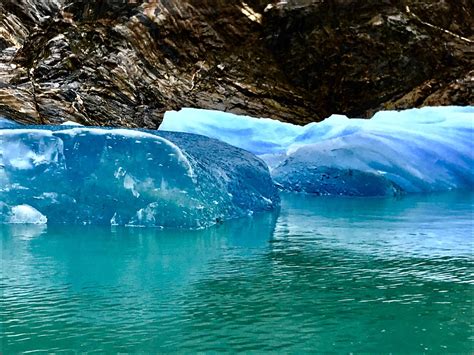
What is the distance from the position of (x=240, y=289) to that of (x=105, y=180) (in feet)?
8.61

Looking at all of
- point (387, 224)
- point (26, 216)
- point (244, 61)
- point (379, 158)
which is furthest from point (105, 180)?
point (244, 61)

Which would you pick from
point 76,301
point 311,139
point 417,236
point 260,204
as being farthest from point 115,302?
point 311,139

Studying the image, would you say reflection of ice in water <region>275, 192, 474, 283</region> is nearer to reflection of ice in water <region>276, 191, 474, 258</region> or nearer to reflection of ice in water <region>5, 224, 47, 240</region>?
reflection of ice in water <region>276, 191, 474, 258</region>

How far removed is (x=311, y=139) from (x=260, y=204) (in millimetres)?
3672

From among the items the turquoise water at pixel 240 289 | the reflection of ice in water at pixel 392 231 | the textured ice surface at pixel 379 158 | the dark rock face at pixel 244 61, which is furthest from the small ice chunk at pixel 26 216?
the dark rock face at pixel 244 61

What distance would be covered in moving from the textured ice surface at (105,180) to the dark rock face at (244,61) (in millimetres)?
6356

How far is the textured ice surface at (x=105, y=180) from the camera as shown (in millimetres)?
5098

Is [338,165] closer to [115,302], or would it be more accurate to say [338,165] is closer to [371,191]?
[371,191]

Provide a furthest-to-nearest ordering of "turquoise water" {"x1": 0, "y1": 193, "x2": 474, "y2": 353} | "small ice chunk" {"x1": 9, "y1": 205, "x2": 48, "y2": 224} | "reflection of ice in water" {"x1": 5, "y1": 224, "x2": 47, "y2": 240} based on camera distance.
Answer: "small ice chunk" {"x1": 9, "y1": 205, "x2": 48, "y2": 224} < "reflection of ice in water" {"x1": 5, "y1": 224, "x2": 47, "y2": 240} < "turquoise water" {"x1": 0, "y1": 193, "x2": 474, "y2": 353}

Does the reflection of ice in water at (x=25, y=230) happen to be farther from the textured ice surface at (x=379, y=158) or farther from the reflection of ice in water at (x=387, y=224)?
the textured ice surface at (x=379, y=158)

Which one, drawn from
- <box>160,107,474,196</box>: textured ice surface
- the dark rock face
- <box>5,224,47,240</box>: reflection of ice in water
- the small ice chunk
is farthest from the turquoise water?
the dark rock face

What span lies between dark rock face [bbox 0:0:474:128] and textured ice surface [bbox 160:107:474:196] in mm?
2097

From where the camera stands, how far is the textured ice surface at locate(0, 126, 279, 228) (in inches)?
201

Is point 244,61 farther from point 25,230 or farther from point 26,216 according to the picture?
point 25,230
